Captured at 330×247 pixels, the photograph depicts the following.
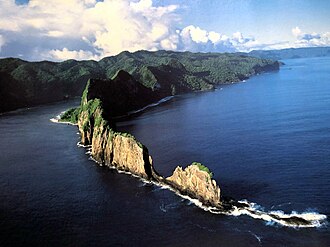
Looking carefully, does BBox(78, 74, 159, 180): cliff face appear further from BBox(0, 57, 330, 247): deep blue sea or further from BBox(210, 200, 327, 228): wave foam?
BBox(210, 200, 327, 228): wave foam

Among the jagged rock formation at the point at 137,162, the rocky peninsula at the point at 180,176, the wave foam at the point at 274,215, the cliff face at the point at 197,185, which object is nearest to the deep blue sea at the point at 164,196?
the wave foam at the point at 274,215

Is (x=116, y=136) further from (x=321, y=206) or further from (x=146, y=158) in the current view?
(x=321, y=206)

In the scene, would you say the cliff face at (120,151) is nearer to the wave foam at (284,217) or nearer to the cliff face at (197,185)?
the cliff face at (197,185)

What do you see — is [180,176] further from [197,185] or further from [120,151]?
[120,151]

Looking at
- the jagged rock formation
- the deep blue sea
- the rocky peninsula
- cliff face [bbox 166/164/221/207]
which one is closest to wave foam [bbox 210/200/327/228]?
the rocky peninsula

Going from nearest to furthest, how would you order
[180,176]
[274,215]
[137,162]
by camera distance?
1. [274,215]
2. [180,176]
3. [137,162]

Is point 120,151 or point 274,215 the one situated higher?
point 120,151

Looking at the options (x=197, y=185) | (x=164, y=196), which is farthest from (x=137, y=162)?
(x=197, y=185)

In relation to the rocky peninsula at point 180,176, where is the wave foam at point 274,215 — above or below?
below

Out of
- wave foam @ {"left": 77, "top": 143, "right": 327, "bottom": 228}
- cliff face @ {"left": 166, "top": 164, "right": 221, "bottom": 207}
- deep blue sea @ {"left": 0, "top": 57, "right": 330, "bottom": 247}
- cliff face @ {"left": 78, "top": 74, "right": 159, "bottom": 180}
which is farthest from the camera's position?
cliff face @ {"left": 78, "top": 74, "right": 159, "bottom": 180}
